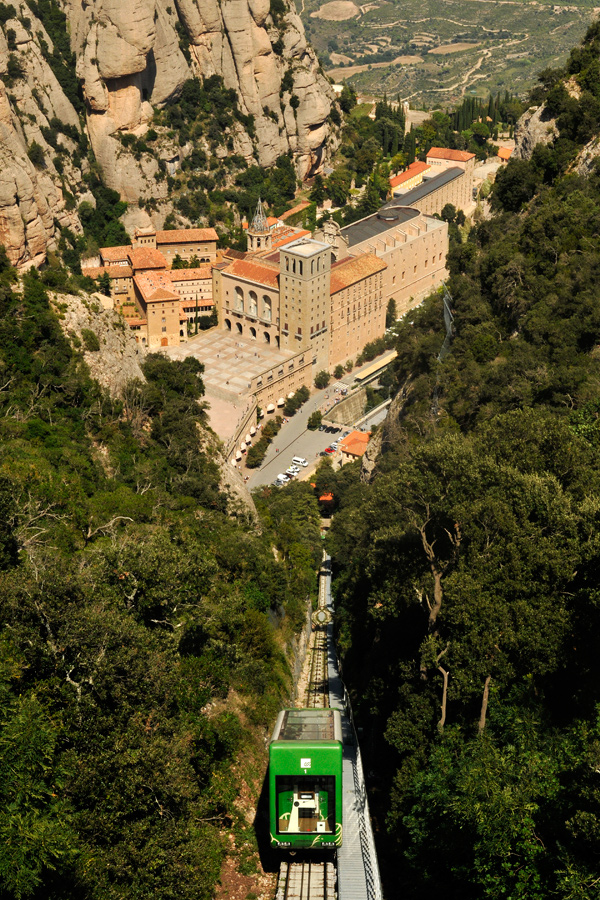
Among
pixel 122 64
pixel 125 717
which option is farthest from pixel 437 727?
pixel 122 64

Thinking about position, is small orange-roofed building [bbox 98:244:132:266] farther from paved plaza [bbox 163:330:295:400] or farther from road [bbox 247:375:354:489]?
road [bbox 247:375:354:489]

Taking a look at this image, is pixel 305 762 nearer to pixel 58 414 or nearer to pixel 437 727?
pixel 437 727

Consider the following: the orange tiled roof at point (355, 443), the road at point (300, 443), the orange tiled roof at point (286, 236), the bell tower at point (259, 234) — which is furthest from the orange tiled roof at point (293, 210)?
the orange tiled roof at point (355, 443)

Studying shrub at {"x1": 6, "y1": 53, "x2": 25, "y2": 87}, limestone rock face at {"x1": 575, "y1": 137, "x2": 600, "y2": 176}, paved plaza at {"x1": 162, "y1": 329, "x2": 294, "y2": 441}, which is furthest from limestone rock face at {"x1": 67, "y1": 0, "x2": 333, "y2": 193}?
limestone rock face at {"x1": 575, "y1": 137, "x2": 600, "y2": 176}

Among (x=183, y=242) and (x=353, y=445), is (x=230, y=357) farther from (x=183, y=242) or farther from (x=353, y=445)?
(x=183, y=242)

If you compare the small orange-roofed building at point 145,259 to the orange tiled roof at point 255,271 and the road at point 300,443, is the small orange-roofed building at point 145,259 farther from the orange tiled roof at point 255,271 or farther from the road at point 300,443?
the road at point 300,443

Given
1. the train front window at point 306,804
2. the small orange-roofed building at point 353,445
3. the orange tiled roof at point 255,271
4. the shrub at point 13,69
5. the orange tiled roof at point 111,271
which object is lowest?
the small orange-roofed building at point 353,445

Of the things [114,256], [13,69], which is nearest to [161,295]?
[114,256]
